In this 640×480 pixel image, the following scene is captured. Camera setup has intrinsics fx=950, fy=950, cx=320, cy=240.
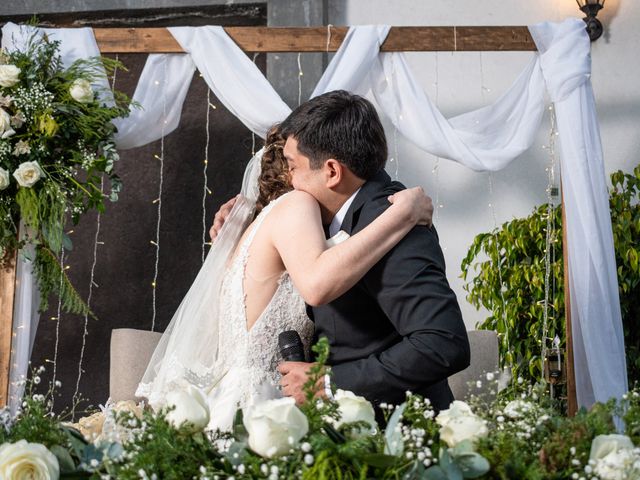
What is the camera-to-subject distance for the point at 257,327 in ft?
8.32

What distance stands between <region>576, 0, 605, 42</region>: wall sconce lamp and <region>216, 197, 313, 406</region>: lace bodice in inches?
141

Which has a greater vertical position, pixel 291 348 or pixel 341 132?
pixel 341 132

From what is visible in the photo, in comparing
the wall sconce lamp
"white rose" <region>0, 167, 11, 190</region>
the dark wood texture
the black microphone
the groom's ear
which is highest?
the wall sconce lamp

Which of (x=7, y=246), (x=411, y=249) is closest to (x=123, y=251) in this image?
(x=7, y=246)

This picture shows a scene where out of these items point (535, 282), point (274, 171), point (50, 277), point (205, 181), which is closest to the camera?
point (274, 171)

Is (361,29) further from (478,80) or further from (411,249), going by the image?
(411,249)

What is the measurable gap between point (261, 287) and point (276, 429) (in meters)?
1.32

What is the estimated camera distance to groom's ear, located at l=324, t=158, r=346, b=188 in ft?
7.86

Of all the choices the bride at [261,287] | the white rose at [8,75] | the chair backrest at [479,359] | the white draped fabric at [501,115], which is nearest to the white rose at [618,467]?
the bride at [261,287]

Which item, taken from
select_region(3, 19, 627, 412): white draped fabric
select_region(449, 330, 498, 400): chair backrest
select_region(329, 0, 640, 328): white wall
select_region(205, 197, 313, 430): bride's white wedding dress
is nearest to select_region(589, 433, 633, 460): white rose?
select_region(205, 197, 313, 430): bride's white wedding dress

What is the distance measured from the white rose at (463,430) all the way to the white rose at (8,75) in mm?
3437

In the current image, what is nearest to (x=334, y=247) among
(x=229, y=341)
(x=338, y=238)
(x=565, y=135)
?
(x=338, y=238)

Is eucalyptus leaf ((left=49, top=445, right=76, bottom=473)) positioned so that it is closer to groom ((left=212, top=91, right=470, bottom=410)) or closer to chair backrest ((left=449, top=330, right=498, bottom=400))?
groom ((left=212, top=91, right=470, bottom=410))

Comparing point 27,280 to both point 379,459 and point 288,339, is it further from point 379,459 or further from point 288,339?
point 379,459
